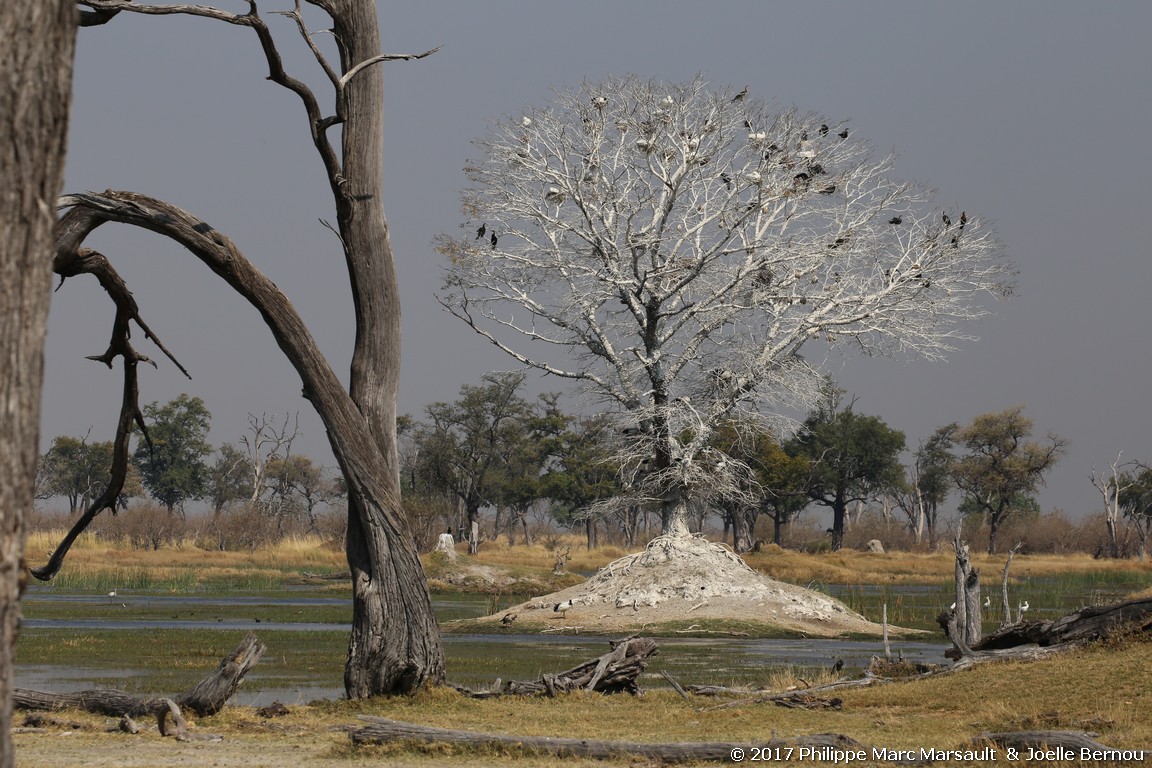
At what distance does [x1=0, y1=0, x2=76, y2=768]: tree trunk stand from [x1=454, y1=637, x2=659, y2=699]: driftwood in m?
10.2

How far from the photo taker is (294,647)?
71.6 ft

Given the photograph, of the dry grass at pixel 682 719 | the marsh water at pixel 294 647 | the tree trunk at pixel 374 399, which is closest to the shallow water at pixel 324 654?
the marsh water at pixel 294 647

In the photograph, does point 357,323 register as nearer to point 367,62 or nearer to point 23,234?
point 367,62

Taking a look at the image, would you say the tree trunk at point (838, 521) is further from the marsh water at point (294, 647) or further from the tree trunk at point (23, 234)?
the tree trunk at point (23, 234)

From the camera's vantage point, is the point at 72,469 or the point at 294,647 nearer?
the point at 294,647

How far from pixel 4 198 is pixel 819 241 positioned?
30.3 m

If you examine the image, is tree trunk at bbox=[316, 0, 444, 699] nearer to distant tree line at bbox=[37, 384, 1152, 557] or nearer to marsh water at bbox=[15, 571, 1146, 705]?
marsh water at bbox=[15, 571, 1146, 705]

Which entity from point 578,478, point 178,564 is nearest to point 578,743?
point 178,564

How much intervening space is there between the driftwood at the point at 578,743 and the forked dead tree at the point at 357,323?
2.93 metres

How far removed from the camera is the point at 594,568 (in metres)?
62.7

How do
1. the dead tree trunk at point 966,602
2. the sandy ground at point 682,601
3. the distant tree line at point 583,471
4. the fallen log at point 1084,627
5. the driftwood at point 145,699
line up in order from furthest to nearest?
→ 1. the distant tree line at point 583,471
2. the sandy ground at point 682,601
3. the dead tree trunk at point 966,602
4. the fallen log at point 1084,627
5. the driftwood at point 145,699

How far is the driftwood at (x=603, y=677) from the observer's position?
45.6 feet

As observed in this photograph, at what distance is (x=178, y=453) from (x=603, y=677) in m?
85.4

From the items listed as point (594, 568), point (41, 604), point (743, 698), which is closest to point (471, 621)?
point (41, 604)
